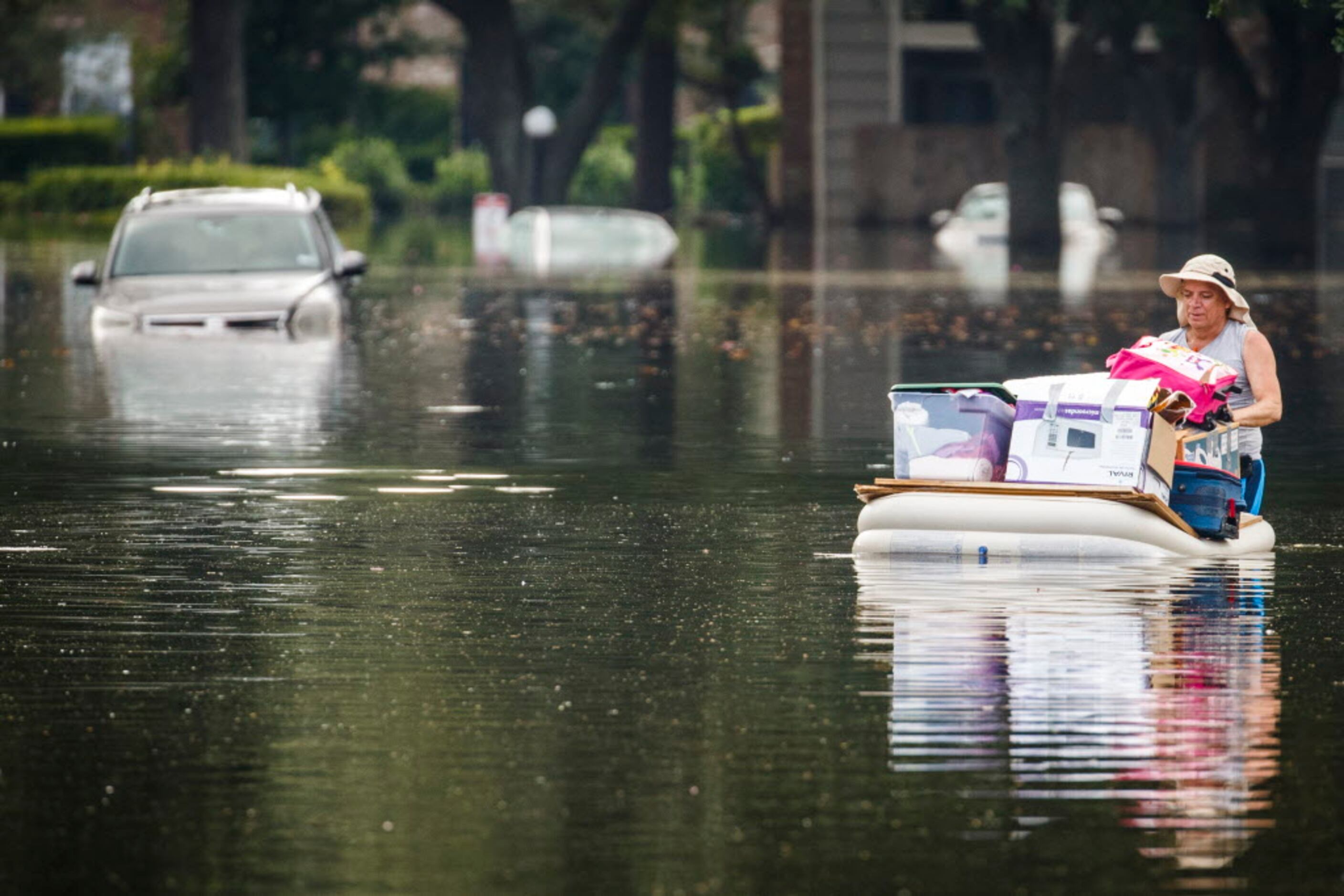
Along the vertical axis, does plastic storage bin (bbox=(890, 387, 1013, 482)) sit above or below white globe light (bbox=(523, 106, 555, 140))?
below

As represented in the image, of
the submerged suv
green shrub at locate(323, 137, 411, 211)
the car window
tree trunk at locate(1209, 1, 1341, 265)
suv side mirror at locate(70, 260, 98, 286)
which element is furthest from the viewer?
green shrub at locate(323, 137, 411, 211)

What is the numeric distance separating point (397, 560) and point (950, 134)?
180 feet

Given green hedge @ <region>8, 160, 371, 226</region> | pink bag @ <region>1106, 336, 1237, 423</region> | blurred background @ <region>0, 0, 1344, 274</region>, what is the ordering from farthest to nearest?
green hedge @ <region>8, 160, 371, 226</region>, blurred background @ <region>0, 0, 1344, 274</region>, pink bag @ <region>1106, 336, 1237, 423</region>

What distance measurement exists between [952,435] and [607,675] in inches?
125

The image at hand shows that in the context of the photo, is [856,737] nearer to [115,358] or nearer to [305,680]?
[305,680]

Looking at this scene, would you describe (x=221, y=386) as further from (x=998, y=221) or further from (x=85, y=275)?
(x=998, y=221)

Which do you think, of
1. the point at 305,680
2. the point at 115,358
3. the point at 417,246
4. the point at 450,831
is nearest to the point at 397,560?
the point at 305,680

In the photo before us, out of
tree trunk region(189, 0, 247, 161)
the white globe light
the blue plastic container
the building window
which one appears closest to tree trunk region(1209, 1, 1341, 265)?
the building window

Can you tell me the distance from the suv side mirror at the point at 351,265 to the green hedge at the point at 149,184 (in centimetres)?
3096

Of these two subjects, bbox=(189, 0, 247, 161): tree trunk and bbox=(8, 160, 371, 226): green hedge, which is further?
bbox=(189, 0, 247, 161): tree trunk

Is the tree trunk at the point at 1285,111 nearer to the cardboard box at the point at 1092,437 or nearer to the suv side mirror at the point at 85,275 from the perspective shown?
the suv side mirror at the point at 85,275

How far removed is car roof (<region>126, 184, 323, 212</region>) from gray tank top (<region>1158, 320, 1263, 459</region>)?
45.2 feet

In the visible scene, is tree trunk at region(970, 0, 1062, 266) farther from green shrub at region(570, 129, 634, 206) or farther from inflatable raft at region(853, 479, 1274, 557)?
inflatable raft at region(853, 479, 1274, 557)

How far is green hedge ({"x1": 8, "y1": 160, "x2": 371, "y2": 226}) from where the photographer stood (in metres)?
56.5
